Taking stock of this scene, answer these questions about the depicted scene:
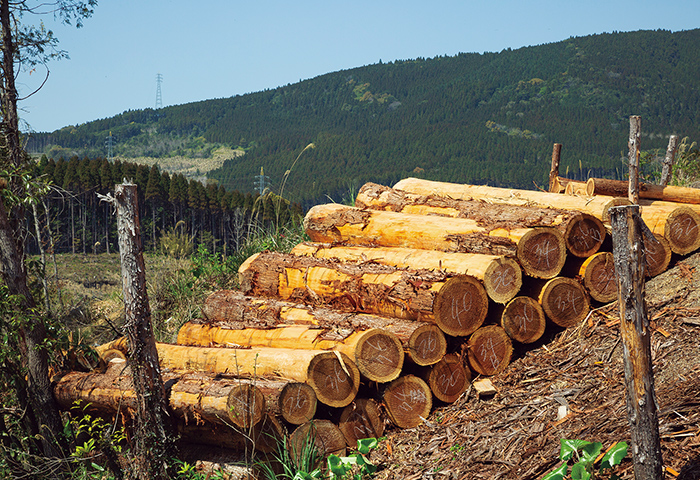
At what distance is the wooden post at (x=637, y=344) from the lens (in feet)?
9.21

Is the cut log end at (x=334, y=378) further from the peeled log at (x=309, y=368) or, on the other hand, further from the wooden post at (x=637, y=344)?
the wooden post at (x=637, y=344)

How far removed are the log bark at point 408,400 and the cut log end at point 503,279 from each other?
106cm

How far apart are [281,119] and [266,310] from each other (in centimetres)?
14242

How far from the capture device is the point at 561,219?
17.7 ft

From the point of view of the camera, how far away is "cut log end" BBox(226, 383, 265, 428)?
416 cm

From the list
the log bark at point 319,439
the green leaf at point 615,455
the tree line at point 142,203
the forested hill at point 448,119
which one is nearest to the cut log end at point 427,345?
the log bark at point 319,439

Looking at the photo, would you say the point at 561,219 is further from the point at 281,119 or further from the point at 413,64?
the point at 413,64

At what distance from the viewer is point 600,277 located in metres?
5.41

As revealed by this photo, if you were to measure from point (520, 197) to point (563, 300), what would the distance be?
1.81m

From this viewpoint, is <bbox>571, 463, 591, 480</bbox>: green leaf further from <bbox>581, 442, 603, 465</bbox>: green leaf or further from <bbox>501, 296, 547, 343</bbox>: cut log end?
<bbox>501, 296, 547, 343</bbox>: cut log end

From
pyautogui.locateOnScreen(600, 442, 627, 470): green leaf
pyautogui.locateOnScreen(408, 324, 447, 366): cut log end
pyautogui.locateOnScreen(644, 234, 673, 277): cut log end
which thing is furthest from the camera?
pyautogui.locateOnScreen(644, 234, 673, 277): cut log end

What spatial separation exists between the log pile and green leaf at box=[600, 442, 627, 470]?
6.51ft

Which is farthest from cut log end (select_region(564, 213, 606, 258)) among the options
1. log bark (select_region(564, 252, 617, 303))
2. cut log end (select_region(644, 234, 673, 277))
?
cut log end (select_region(644, 234, 673, 277))

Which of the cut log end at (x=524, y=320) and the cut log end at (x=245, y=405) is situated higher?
the cut log end at (x=524, y=320)
